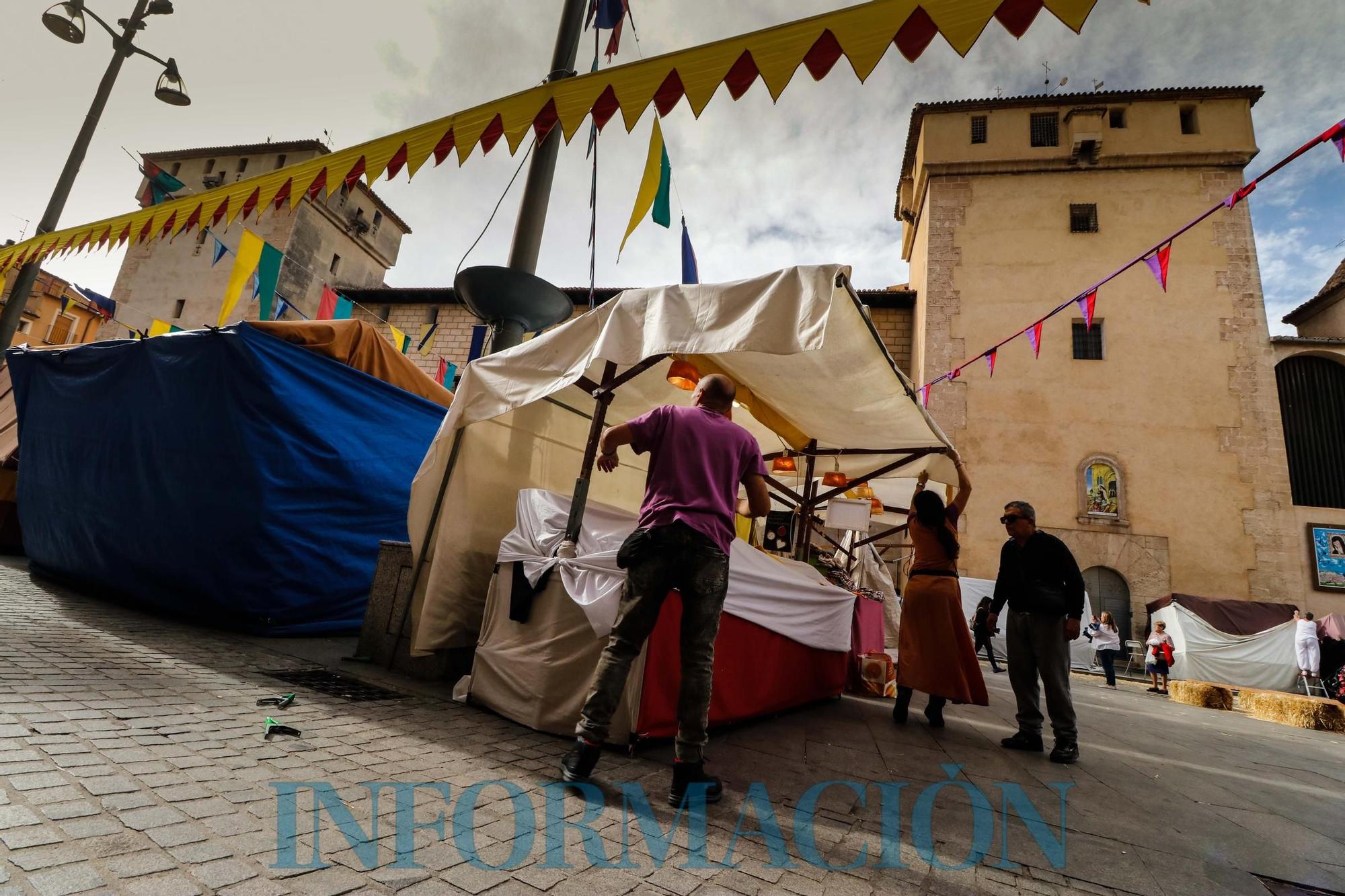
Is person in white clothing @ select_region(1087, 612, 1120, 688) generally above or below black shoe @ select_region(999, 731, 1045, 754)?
above

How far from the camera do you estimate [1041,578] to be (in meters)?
4.03

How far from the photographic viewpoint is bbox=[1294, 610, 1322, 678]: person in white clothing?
11070mm

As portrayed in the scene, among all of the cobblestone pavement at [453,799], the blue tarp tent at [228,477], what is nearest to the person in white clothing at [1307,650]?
the cobblestone pavement at [453,799]

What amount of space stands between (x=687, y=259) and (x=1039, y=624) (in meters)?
4.10

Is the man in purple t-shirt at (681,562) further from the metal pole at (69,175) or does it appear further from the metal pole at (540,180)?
the metal pole at (69,175)

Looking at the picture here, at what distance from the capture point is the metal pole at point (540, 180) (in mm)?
4605

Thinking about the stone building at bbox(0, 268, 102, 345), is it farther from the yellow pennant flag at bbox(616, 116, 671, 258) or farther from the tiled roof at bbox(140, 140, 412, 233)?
the yellow pennant flag at bbox(616, 116, 671, 258)

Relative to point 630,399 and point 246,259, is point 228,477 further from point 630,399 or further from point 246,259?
point 246,259

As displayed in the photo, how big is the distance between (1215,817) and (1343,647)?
13767mm

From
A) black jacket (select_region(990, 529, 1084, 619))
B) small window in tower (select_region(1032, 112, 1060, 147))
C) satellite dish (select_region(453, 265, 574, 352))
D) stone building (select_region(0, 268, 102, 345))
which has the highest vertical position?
small window in tower (select_region(1032, 112, 1060, 147))

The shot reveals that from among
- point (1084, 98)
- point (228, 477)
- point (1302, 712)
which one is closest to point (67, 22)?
point (228, 477)

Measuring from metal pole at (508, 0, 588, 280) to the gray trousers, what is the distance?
A: 4.29 metres

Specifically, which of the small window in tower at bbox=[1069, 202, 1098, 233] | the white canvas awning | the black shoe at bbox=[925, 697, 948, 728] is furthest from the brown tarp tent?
the black shoe at bbox=[925, 697, 948, 728]

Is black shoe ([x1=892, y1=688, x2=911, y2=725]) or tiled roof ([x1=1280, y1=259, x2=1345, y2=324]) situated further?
tiled roof ([x1=1280, y1=259, x2=1345, y2=324])
